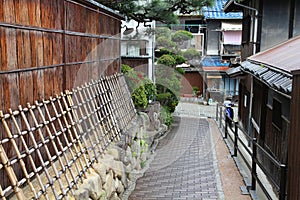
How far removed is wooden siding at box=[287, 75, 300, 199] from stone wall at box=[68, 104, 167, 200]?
3.12m

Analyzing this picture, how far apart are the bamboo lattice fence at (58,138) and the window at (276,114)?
13.2 feet

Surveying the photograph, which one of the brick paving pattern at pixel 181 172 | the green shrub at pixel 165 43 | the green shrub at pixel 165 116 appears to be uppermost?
the green shrub at pixel 165 43

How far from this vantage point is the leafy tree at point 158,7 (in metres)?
11.8

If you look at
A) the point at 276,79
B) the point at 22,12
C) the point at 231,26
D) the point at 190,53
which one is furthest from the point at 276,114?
the point at 231,26

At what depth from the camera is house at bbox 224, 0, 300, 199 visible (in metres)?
5.18

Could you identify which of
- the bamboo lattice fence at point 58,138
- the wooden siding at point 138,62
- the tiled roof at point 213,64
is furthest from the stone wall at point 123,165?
the tiled roof at point 213,64

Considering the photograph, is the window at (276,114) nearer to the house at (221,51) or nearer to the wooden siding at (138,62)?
the wooden siding at (138,62)

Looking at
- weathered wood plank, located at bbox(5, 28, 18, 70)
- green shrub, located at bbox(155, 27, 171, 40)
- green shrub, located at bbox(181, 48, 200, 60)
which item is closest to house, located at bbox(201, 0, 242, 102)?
green shrub, located at bbox(181, 48, 200, 60)

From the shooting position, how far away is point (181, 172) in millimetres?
9414

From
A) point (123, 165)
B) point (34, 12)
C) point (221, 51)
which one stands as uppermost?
point (34, 12)

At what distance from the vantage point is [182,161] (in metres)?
10.6

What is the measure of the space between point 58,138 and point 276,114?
568cm

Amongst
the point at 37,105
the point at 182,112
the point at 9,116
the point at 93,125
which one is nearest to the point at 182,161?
the point at 93,125

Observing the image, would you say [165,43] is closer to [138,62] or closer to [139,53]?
[139,53]
